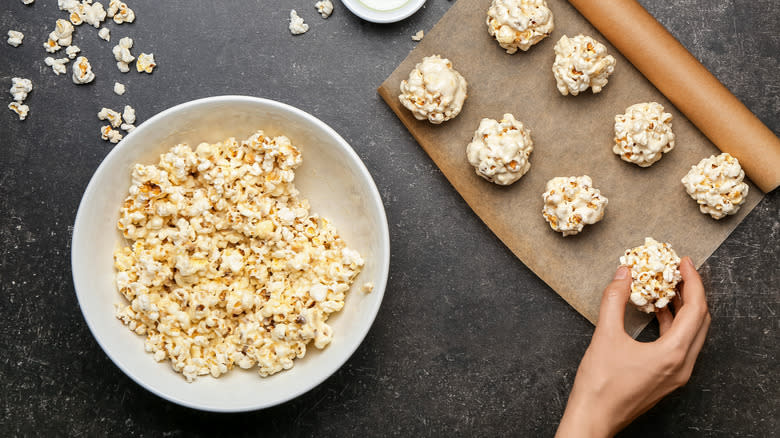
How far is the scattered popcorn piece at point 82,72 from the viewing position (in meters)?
2.22

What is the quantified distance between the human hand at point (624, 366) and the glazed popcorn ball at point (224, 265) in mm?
926

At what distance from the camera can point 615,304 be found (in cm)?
206

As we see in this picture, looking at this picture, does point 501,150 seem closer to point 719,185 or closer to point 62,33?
point 719,185

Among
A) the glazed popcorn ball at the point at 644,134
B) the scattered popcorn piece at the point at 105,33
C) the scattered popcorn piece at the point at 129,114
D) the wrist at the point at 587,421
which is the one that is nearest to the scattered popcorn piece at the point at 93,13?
the scattered popcorn piece at the point at 105,33

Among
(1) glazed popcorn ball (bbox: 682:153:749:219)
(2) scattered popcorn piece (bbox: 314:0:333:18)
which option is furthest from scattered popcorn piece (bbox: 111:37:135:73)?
(1) glazed popcorn ball (bbox: 682:153:749:219)

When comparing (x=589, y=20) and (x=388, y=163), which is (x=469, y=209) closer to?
(x=388, y=163)

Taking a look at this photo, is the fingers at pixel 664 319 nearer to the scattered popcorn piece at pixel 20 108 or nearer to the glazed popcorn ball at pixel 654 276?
the glazed popcorn ball at pixel 654 276

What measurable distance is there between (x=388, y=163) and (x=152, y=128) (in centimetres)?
88

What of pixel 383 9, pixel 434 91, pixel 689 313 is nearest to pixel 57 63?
pixel 383 9

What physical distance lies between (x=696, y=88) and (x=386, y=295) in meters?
1.41

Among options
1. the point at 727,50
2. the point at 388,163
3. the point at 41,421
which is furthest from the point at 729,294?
the point at 41,421

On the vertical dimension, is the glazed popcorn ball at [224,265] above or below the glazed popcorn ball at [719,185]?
below

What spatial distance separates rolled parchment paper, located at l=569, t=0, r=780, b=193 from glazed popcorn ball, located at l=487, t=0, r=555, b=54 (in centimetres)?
18

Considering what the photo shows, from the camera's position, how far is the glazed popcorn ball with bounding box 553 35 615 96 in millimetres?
2078
